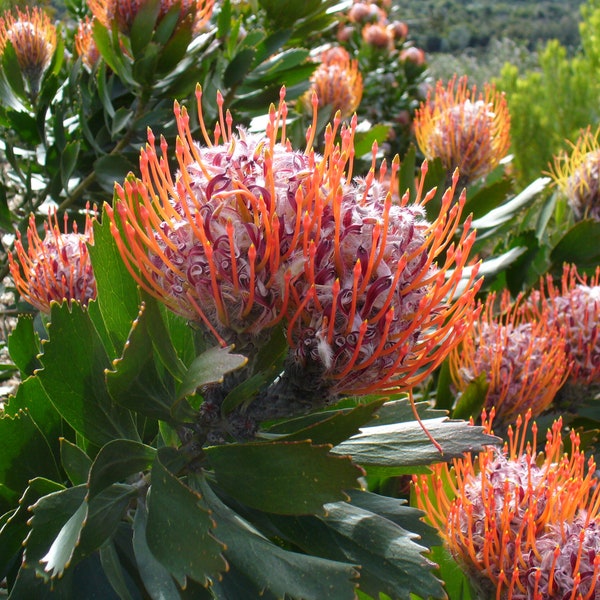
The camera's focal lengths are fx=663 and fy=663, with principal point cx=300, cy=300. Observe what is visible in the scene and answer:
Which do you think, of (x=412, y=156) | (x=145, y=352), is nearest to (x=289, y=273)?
(x=145, y=352)

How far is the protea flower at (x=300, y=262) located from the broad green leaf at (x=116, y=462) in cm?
17

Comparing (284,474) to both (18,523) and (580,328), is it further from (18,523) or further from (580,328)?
(580,328)

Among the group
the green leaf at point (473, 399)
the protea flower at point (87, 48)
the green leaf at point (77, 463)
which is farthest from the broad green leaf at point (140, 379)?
the protea flower at point (87, 48)

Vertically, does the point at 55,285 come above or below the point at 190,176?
below

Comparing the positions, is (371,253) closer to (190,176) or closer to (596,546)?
(190,176)

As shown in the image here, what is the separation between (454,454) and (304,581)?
23 cm

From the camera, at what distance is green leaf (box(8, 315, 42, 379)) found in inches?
42.7

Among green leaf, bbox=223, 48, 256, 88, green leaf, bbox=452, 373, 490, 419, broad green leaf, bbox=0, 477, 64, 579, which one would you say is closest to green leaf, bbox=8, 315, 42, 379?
broad green leaf, bbox=0, 477, 64, 579

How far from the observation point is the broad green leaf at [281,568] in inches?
28.4

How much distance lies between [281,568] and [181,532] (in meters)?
0.12

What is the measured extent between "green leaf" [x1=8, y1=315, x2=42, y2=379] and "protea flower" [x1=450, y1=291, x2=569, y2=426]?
0.93 m

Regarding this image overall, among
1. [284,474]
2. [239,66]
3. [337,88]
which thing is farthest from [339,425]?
[337,88]

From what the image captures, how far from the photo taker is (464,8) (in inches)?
753

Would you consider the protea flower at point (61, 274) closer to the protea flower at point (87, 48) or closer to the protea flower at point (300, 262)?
the protea flower at point (300, 262)
